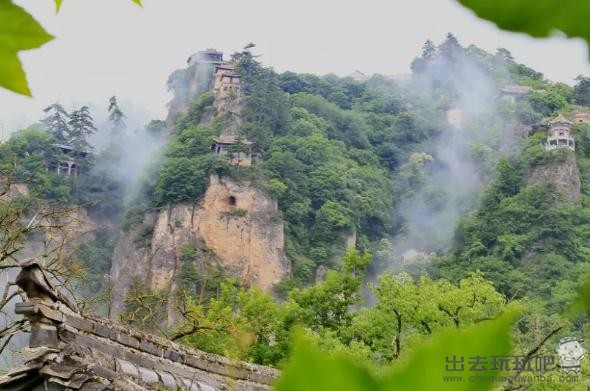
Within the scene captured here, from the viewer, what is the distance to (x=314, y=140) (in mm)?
45125

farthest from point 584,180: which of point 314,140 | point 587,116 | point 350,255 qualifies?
point 350,255

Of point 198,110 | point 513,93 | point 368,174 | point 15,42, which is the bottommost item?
point 15,42

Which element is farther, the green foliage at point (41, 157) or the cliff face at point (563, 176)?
the cliff face at point (563, 176)

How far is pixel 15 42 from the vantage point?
0.30m

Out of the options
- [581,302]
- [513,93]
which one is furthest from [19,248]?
[513,93]

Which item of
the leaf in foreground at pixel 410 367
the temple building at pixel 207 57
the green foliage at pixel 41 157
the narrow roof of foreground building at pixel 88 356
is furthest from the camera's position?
the temple building at pixel 207 57

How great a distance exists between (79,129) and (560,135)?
2403 centimetres

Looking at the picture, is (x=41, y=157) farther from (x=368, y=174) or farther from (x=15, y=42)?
(x=15, y=42)

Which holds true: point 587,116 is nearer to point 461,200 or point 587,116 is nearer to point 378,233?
point 461,200

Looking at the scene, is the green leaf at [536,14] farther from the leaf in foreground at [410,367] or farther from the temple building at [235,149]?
the temple building at [235,149]

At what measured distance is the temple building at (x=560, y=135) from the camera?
141 ft

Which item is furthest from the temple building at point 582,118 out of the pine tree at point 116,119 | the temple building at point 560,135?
the pine tree at point 116,119

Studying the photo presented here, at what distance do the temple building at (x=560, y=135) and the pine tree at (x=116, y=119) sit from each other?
23.4 meters

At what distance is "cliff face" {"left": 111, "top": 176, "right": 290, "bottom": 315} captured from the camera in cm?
3559
